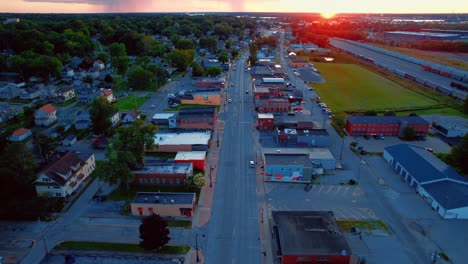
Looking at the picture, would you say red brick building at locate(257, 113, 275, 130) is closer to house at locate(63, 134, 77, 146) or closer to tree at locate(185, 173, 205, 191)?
tree at locate(185, 173, 205, 191)

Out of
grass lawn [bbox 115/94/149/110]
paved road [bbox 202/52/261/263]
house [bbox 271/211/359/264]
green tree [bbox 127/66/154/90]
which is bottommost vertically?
paved road [bbox 202/52/261/263]

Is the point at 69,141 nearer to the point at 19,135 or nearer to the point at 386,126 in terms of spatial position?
the point at 19,135

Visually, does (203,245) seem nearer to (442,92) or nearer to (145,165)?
(145,165)

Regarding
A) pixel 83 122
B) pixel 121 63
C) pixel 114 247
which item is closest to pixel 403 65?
pixel 121 63

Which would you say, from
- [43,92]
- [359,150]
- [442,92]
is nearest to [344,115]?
[359,150]

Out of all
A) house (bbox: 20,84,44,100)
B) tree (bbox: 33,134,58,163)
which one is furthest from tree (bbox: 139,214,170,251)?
house (bbox: 20,84,44,100)

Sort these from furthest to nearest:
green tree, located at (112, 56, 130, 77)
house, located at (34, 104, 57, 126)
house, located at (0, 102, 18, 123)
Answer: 1. green tree, located at (112, 56, 130, 77)
2. house, located at (0, 102, 18, 123)
3. house, located at (34, 104, 57, 126)

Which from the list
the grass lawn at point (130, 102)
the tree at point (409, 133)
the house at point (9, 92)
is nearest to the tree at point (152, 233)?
the tree at point (409, 133)
